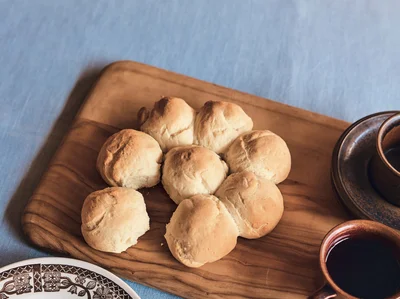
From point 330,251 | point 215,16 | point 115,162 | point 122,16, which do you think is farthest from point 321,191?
point 122,16

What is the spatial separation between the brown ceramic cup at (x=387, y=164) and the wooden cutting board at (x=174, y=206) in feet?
0.30

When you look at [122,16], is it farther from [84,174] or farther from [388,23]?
[388,23]

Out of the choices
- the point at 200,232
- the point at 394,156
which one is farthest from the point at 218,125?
the point at 394,156

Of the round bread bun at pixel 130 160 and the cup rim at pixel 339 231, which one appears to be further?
the round bread bun at pixel 130 160

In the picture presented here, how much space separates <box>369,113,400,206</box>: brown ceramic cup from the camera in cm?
86

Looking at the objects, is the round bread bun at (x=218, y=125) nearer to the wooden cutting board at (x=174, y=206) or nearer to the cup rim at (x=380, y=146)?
the wooden cutting board at (x=174, y=206)

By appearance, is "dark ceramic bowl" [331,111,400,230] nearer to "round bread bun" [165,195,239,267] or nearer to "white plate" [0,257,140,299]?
"round bread bun" [165,195,239,267]

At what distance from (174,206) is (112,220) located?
0.13m

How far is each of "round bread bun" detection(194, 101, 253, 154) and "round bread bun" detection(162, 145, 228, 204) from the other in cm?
4

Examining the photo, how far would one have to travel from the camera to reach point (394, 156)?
37.1 inches

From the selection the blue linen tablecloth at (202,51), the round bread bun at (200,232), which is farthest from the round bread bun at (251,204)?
the blue linen tablecloth at (202,51)

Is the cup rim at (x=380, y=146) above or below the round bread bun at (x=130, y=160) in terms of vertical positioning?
above

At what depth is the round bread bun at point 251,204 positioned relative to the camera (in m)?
0.85

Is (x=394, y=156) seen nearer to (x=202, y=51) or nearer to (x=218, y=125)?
(x=218, y=125)
